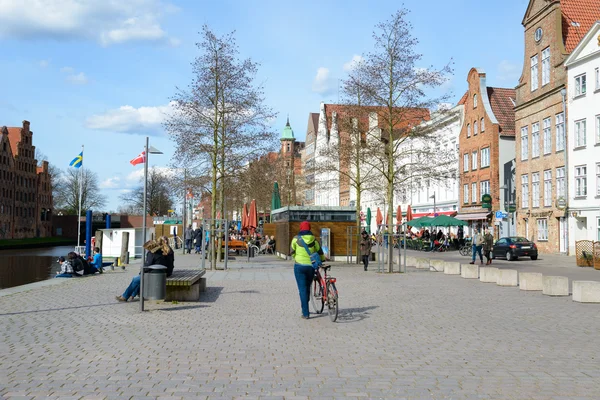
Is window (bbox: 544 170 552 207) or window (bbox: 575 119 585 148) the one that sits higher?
window (bbox: 575 119 585 148)

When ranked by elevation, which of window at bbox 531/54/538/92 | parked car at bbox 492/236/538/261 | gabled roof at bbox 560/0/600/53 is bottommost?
parked car at bbox 492/236/538/261

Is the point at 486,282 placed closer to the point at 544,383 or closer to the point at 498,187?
the point at 544,383

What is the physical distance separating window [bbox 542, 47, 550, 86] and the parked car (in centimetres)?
1224

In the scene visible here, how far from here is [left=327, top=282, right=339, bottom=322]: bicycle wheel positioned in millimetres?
11766

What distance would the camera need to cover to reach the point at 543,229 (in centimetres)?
4494

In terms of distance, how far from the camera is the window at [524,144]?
48094 millimetres

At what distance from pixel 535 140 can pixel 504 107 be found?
34.1 ft

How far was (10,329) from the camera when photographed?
420 inches

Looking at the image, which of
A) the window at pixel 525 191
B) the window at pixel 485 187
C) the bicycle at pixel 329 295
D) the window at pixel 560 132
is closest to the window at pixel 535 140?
the window at pixel 525 191

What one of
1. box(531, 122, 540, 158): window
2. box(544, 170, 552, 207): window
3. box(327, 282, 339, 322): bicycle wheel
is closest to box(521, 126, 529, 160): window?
box(531, 122, 540, 158): window

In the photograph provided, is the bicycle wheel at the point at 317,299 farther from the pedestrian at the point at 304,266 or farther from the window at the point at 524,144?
the window at the point at 524,144

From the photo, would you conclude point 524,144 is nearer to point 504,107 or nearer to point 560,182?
point 560,182

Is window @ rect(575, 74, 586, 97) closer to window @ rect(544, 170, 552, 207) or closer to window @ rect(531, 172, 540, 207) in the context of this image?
window @ rect(544, 170, 552, 207)

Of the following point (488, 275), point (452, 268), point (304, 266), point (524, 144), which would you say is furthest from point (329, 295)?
point (524, 144)
